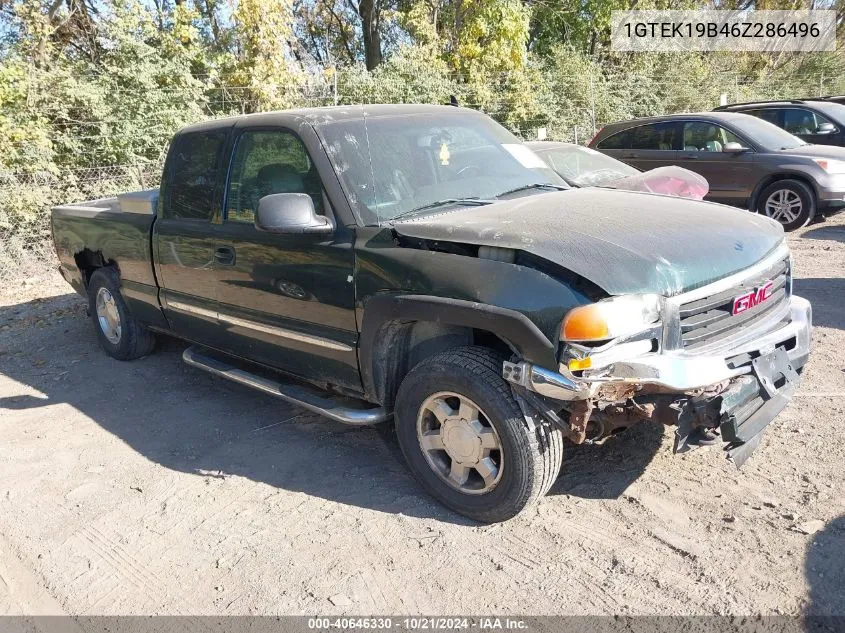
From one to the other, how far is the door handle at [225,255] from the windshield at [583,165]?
4.70m

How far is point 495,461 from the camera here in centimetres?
331

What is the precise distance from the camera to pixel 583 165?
8.48 m

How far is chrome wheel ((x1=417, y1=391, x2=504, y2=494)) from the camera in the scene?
3.23 m

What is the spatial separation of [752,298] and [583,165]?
217 inches

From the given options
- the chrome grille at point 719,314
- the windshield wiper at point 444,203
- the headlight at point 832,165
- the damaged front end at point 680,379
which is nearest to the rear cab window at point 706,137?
the headlight at point 832,165

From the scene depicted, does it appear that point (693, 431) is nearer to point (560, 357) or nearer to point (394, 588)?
point (560, 357)

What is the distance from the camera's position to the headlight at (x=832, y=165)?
29.8ft

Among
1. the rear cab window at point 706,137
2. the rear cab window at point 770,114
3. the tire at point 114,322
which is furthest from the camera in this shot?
the rear cab window at point 770,114

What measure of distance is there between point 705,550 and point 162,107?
10.4m

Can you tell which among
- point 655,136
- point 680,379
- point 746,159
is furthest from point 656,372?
point 655,136

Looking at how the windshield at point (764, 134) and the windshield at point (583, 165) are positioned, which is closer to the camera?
the windshield at point (583, 165)

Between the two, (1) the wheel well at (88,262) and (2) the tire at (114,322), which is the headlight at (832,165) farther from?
(1) the wheel well at (88,262)

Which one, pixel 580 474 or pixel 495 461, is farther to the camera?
pixel 580 474

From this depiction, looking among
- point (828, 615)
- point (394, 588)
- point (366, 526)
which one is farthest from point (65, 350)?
→ point (828, 615)
